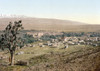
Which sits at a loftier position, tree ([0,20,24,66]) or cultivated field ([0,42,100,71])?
tree ([0,20,24,66])

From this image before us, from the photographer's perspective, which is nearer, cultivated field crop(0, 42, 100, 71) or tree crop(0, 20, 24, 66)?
cultivated field crop(0, 42, 100, 71)

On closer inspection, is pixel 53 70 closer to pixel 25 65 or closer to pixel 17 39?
pixel 25 65

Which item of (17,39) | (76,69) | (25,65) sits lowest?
(25,65)

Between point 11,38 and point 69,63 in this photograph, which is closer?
point 69,63

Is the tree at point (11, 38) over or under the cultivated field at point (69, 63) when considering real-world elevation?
over

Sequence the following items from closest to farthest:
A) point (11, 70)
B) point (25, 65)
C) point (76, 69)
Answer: point (76, 69), point (11, 70), point (25, 65)

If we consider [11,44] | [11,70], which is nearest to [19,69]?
[11,70]

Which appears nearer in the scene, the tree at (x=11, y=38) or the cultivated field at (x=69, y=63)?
Result: the cultivated field at (x=69, y=63)

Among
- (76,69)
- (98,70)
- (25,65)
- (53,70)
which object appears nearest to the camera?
(98,70)

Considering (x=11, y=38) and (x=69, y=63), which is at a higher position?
(x=11, y=38)

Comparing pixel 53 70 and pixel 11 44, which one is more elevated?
pixel 11 44

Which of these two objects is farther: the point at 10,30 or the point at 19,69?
the point at 10,30
